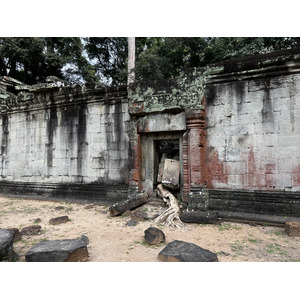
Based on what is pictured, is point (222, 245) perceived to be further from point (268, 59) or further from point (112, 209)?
point (268, 59)

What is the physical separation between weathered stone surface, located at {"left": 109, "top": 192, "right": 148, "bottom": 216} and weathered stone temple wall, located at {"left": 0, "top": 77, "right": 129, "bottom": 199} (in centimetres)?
94

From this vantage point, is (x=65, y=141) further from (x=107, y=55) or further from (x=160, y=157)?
(x=107, y=55)

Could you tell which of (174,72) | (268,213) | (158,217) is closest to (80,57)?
(174,72)

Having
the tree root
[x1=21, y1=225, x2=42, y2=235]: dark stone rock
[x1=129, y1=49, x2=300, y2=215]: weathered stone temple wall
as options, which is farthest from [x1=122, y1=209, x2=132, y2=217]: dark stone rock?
[x1=21, y1=225, x2=42, y2=235]: dark stone rock

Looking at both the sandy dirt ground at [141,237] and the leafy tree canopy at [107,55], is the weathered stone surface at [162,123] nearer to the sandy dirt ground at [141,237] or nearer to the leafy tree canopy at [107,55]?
the sandy dirt ground at [141,237]

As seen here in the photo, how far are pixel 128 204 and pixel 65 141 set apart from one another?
3.95m

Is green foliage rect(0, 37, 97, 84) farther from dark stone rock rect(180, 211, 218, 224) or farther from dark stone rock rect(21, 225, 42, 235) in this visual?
dark stone rock rect(180, 211, 218, 224)

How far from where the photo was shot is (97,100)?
761 cm

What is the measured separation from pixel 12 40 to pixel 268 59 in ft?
49.9

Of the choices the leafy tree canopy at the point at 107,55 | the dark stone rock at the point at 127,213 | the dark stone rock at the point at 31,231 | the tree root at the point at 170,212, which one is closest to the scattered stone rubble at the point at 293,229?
the tree root at the point at 170,212

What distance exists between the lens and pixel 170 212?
5.27 m

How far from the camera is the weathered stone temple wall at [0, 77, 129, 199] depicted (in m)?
7.30

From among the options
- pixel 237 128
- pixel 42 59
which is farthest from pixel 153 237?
pixel 42 59

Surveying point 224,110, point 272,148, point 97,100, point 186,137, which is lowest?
point 272,148
